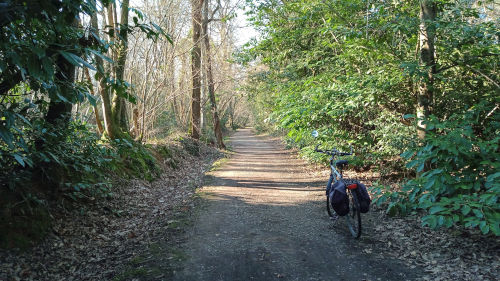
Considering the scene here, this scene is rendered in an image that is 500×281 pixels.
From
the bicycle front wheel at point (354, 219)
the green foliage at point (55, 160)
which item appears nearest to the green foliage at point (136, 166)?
the green foliage at point (55, 160)

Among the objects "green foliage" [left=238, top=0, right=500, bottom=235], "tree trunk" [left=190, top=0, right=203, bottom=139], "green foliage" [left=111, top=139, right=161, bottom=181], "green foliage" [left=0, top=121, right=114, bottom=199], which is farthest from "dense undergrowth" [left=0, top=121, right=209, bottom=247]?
"tree trunk" [left=190, top=0, right=203, bottom=139]

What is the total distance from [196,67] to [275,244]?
12.1 m

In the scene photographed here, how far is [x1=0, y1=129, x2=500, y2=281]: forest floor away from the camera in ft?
12.5

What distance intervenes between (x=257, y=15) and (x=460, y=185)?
10950mm

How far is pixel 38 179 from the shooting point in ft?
16.7

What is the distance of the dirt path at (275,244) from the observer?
12.5 feet

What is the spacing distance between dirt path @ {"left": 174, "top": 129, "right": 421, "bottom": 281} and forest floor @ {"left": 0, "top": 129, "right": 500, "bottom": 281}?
0.05 feet

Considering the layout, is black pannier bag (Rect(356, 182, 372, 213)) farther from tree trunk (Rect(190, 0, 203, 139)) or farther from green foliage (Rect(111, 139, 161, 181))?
tree trunk (Rect(190, 0, 203, 139))

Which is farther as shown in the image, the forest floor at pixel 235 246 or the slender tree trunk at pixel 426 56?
the slender tree trunk at pixel 426 56

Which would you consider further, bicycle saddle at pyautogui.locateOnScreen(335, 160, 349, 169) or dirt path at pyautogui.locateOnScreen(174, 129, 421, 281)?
bicycle saddle at pyautogui.locateOnScreen(335, 160, 349, 169)

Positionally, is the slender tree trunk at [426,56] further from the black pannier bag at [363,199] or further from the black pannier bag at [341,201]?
the black pannier bag at [341,201]

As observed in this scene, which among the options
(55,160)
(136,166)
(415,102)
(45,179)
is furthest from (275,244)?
(136,166)

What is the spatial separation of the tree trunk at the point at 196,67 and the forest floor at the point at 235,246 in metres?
7.47

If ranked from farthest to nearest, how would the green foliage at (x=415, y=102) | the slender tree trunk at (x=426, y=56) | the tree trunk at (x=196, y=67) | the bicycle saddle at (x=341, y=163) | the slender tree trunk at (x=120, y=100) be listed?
1. the tree trunk at (x=196, y=67)
2. the slender tree trunk at (x=120, y=100)
3. the slender tree trunk at (x=426, y=56)
4. the bicycle saddle at (x=341, y=163)
5. the green foliage at (x=415, y=102)
